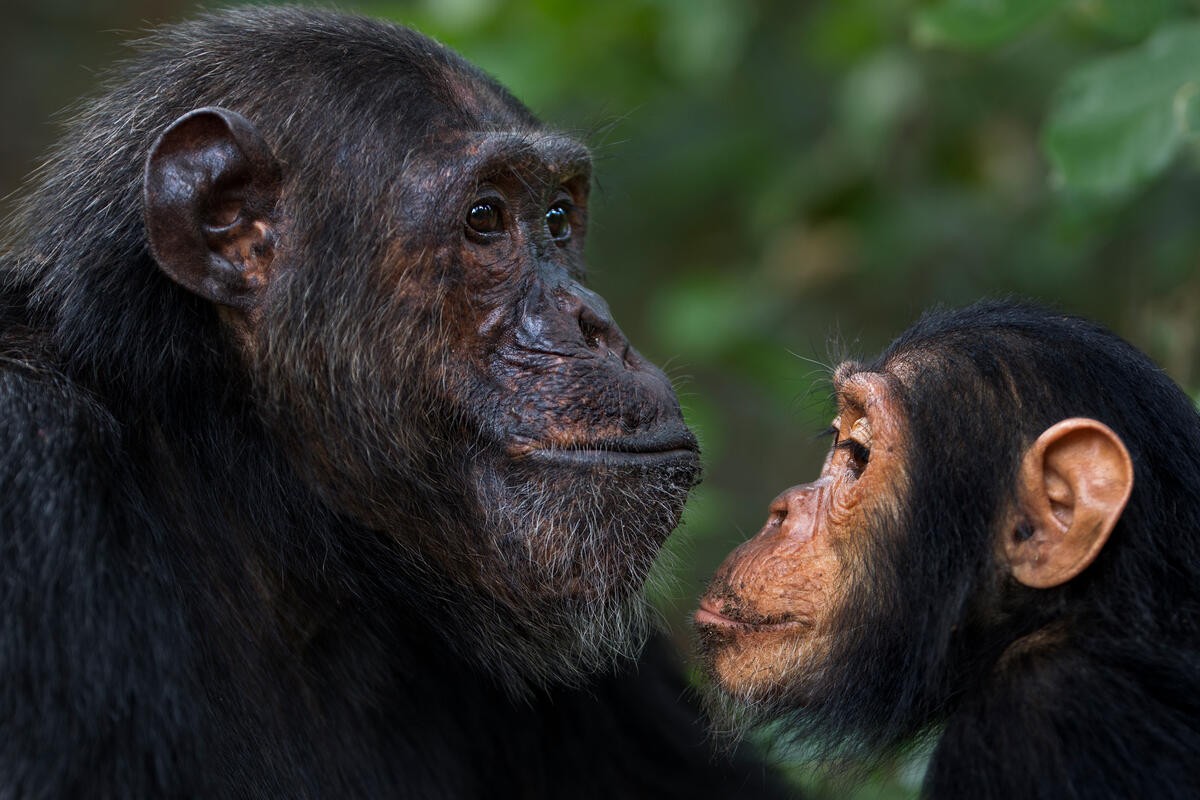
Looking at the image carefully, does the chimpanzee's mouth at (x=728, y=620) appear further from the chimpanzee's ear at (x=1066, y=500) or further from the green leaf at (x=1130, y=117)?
the green leaf at (x=1130, y=117)

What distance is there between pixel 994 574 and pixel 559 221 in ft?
5.85

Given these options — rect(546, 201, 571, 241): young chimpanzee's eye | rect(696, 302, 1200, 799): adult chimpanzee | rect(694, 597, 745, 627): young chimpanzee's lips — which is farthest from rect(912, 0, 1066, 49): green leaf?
rect(694, 597, 745, 627): young chimpanzee's lips

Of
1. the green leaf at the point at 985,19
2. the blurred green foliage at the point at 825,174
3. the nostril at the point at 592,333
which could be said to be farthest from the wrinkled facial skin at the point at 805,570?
the green leaf at the point at 985,19

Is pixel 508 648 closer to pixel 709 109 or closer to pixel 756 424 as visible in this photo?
pixel 709 109

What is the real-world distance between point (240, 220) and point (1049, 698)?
247 centimetres

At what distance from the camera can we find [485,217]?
4.23 metres

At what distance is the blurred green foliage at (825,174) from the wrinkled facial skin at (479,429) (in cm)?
111

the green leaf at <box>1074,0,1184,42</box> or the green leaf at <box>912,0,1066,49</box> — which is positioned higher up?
the green leaf at <box>1074,0,1184,42</box>

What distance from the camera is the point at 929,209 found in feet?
26.6

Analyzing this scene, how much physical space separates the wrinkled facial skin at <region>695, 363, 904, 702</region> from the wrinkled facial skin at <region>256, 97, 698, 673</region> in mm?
277

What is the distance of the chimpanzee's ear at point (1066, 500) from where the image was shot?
3539 mm

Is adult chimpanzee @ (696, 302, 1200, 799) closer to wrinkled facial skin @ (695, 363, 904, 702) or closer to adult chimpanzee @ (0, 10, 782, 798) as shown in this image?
wrinkled facial skin @ (695, 363, 904, 702)

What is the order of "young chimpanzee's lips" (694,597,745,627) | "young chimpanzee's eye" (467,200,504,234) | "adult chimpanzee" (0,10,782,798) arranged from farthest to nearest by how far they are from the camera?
1. "young chimpanzee's eye" (467,200,504,234)
2. "young chimpanzee's lips" (694,597,745,627)
3. "adult chimpanzee" (0,10,782,798)

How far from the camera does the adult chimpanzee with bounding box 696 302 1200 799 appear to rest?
342 cm
